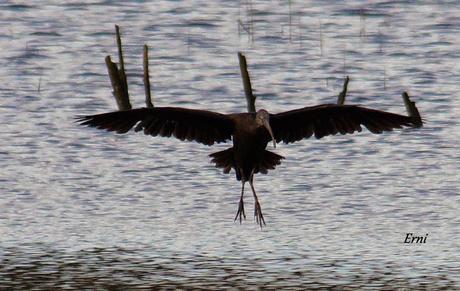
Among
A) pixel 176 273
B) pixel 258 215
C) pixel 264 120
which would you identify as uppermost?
pixel 264 120

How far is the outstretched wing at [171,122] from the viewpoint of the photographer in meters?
12.0

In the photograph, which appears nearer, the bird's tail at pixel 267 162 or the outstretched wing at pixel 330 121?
the outstretched wing at pixel 330 121

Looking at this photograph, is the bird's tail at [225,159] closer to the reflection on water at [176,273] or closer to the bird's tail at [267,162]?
the bird's tail at [267,162]

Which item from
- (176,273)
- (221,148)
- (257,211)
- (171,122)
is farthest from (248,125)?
(221,148)

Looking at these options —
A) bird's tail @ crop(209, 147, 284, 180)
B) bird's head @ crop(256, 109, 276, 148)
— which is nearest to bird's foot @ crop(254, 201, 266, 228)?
bird's tail @ crop(209, 147, 284, 180)

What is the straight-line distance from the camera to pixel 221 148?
16.4 m

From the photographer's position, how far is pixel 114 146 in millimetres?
16266

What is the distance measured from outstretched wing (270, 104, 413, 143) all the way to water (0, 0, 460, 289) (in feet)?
2.85

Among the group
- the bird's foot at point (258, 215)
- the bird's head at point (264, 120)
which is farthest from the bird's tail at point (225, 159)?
the bird's head at point (264, 120)

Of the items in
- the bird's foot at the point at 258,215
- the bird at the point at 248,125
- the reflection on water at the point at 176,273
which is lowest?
the reflection on water at the point at 176,273

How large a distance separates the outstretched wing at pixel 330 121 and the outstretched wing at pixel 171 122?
1.35 ft

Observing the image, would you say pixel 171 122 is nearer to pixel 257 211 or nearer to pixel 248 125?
pixel 248 125

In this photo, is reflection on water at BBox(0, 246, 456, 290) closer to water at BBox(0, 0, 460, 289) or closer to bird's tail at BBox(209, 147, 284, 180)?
water at BBox(0, 0, 460, 289)

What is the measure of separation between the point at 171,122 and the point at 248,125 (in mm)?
621
